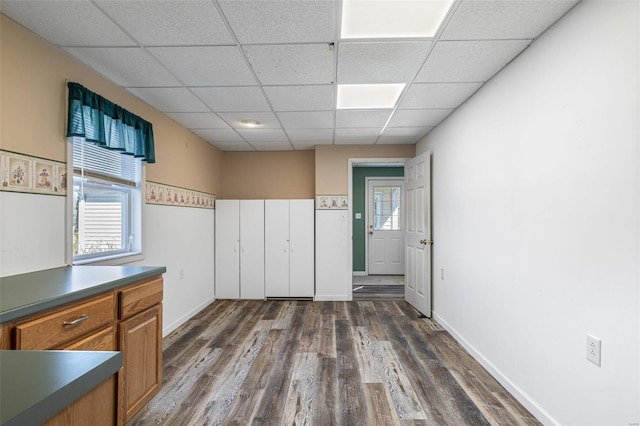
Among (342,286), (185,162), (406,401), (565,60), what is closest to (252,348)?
(406,401)

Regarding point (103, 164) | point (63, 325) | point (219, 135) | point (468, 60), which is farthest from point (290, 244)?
point (63, 325)

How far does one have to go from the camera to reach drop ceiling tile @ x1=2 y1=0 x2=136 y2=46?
5.24ft

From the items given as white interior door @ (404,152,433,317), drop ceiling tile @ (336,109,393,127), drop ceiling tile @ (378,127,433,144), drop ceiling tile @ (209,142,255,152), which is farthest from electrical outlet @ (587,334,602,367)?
drop ceiling tile @ (209,142,255,152)

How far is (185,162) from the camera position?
12.2ft

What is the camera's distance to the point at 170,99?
284cm

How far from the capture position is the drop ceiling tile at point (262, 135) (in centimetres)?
390

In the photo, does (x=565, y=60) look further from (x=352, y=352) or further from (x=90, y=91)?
(x=90, y=91)

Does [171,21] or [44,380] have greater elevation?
[171,21]

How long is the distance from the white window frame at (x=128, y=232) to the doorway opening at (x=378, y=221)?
4356mm

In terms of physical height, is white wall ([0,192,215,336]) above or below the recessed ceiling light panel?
below

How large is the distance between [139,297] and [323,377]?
1411mm

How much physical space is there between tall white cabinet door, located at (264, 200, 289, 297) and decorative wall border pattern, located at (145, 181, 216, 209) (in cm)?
84

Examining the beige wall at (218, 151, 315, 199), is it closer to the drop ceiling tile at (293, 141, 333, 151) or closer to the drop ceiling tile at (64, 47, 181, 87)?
the drop ceiling tile at (293, 141, 333, 151)

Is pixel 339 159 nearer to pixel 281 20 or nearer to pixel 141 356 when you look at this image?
pixel 281 20
